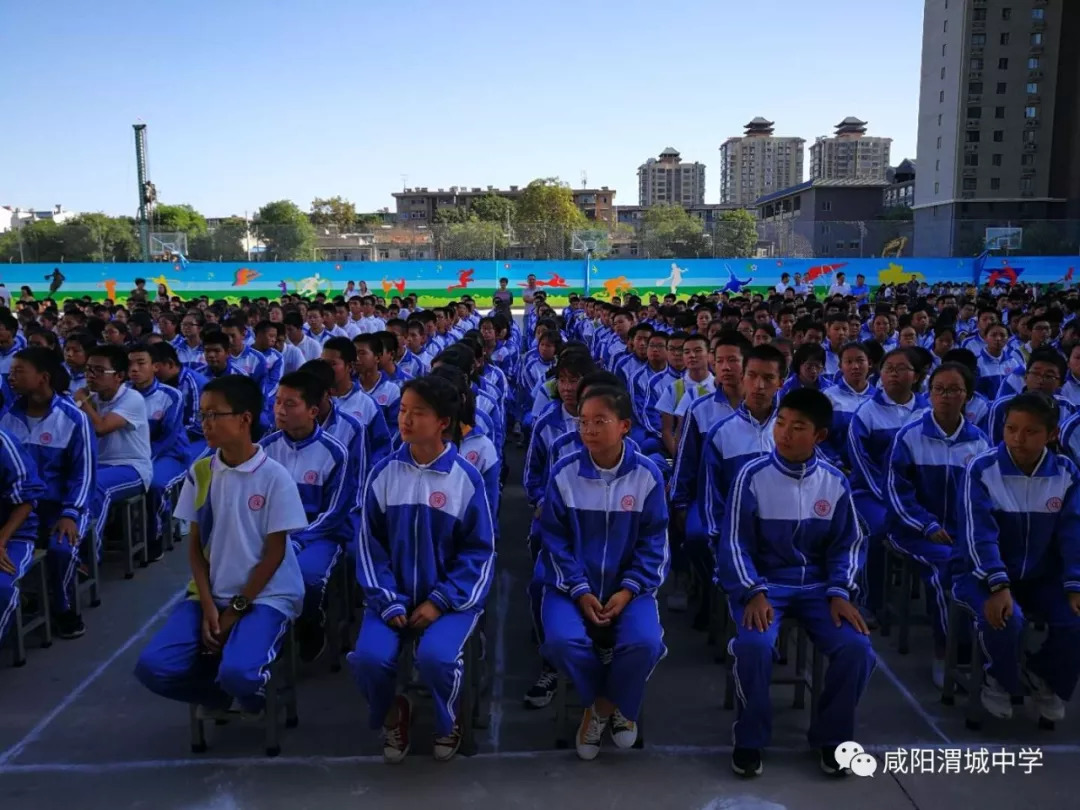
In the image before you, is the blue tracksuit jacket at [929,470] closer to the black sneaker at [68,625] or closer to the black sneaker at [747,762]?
the black sneaker at [747,762]

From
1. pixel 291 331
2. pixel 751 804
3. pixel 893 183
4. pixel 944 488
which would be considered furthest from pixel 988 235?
pixel 893 183

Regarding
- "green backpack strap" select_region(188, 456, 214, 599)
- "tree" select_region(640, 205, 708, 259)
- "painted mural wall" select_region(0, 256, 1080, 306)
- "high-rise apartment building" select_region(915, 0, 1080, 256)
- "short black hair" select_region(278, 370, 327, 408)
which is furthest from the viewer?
"high-rise apartment building" select_region(915, 0, 1080, 256)

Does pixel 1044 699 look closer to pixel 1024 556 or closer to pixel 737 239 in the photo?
pixel 1024 556

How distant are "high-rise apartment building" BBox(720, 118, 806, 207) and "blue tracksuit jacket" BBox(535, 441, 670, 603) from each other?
138m

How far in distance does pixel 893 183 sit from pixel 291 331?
5896 centimetres

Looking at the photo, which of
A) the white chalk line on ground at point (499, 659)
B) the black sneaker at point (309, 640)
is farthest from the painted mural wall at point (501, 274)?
the black sneaker at point (309, 640)

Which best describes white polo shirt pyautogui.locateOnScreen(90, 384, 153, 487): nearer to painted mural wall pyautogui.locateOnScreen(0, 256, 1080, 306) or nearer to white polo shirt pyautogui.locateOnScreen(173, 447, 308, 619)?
white polo shirt pyautogui.locateOnScreen(173, 447, 308, 619)

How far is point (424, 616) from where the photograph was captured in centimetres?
292

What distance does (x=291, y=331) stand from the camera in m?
8.88

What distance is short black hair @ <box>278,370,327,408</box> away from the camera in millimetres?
3654

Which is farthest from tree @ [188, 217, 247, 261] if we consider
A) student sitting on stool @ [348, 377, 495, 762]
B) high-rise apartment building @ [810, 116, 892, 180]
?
high-rise apartment building @ [810, 116, 892, 180]

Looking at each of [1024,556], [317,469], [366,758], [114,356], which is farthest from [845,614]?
[114,356]

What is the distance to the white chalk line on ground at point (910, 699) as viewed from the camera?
125 inches

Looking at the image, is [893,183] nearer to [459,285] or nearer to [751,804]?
[459,285]
